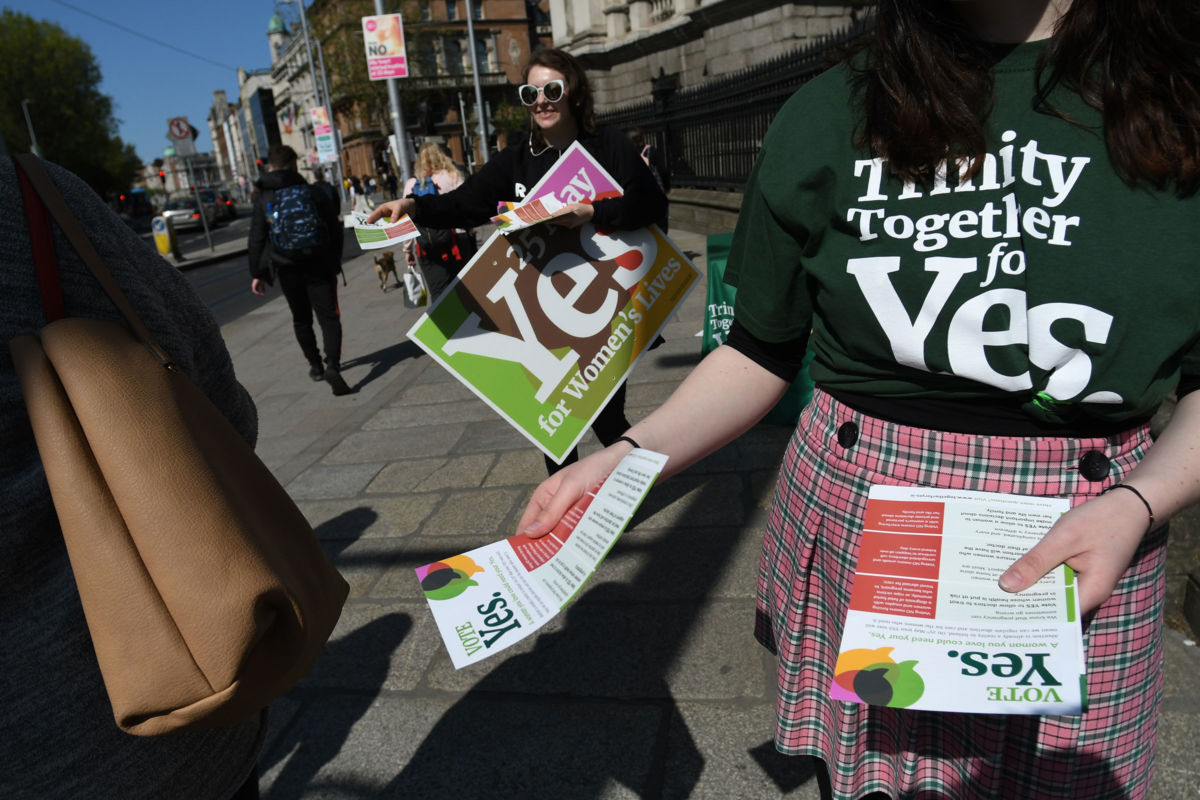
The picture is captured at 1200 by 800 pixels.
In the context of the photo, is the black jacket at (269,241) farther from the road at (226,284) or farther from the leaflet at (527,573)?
the leaflet at (527,573)

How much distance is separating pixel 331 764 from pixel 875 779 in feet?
5.53

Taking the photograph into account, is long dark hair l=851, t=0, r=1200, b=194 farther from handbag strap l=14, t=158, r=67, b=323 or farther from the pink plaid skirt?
handbag strap l=14, t=158, r=67, b=323

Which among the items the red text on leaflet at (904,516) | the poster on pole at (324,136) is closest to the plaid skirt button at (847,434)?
the red text on leaflet at (904,516)

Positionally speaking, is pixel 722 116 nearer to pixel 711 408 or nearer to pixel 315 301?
pixel 315 301

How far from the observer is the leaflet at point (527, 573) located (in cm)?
99

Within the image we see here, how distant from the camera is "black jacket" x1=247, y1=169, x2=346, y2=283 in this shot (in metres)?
5.95

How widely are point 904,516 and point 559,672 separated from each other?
178 cm

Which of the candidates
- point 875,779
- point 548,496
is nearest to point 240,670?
point 548,496

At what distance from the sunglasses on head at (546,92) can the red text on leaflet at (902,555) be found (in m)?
2.45

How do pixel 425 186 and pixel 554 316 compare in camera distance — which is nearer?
pixel 554 316

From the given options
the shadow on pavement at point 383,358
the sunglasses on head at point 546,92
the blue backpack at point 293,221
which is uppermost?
the sunglasses on head at point 546,92

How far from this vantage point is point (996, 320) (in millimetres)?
1018

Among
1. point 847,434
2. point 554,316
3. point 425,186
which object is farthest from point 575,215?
point 425,186

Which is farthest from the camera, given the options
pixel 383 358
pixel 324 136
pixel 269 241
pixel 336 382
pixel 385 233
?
pixel 324 136
